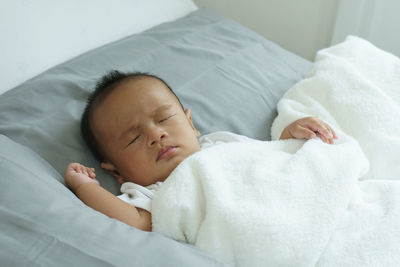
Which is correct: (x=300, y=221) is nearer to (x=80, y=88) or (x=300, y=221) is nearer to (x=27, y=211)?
(x=27, y=211)

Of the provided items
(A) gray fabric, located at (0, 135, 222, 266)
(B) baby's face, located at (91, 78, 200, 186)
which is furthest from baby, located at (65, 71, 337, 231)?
(A) gray fabric, located at (0, 135, 222, 266)

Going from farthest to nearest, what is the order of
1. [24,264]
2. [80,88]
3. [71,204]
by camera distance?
[80,88] < [71,204] < [24,264]

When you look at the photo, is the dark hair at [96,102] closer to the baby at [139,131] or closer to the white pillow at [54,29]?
the baby at [139,131]

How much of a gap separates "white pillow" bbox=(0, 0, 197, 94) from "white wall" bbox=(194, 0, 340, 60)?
84cm

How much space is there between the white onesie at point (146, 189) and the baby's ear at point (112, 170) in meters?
0.05

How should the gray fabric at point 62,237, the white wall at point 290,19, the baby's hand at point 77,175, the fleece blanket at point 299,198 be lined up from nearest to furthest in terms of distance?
1. the gray fabric at point 62,237
2. the fleece blanket at point 299,198
3. the baby's hand at point 77,175
4. the white wall at point 290,19

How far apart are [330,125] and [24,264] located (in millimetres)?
772

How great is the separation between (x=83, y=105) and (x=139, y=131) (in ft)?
0.73

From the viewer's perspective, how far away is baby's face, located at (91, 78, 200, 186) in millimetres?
946

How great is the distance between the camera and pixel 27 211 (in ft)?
2.06

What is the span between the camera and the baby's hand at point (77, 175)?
2.78ft

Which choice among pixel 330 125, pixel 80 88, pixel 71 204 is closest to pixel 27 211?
pixel 71 204

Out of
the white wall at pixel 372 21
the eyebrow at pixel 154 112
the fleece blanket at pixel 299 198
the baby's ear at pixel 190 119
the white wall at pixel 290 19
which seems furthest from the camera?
the white wall at pixel 290 19

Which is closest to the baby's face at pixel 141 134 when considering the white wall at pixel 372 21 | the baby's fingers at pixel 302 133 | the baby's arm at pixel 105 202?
the baby's arm at pixel 105 202
